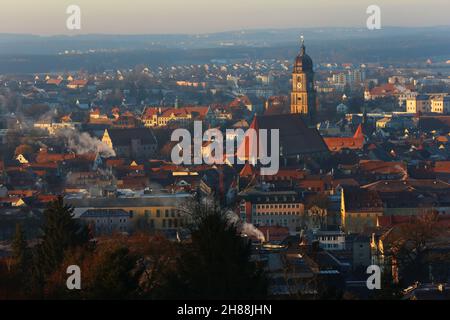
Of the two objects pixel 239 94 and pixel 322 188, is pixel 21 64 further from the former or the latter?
pixel 322 188

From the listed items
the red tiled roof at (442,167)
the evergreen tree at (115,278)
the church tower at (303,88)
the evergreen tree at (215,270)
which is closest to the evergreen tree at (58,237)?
the evergreen tree at (115,278)

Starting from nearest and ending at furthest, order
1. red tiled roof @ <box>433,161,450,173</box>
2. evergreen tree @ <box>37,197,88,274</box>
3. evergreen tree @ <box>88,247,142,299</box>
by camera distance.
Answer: evergreen tree @ <box>88,247,142,299</box> < evergreen tree @ <box>37,197,88,274</box> < red tiled roof @ <box>433,161,450,173</box>

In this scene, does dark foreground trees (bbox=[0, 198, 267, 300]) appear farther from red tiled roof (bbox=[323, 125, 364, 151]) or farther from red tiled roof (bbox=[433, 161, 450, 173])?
red tiled roof (bbox=[323, 125, 364, 151])

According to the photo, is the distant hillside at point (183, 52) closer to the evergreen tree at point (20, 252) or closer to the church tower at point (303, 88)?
the church tower at point (303, 88)

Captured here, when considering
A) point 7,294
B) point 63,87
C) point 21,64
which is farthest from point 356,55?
point 7,294

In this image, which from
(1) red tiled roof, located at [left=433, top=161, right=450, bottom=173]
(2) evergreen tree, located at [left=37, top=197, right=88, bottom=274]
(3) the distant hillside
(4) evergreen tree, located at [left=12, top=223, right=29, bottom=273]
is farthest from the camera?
(3) the distant hillside

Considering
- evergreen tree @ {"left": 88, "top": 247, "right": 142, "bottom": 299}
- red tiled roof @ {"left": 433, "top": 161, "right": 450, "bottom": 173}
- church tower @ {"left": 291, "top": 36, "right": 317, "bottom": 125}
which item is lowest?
red tiled roof @ {"left": 433, "top": 161, "right": 450, "bottom": 173}

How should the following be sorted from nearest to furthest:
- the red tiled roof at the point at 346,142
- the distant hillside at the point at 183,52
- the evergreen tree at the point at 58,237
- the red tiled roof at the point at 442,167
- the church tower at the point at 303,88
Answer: the evergreen tree at the point at 58,237 < the red tiled roof at the point at 442,167 < the red tiled roof at the point at 346,142 < the church tower at the point at 303,88 < the distant hillside at the point at 183,52

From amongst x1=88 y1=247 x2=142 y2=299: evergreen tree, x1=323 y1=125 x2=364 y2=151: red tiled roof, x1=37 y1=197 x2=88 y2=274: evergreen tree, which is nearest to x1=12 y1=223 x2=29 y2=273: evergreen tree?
x1=37 y1=197 x2=88 y2=274: evergreen tree
